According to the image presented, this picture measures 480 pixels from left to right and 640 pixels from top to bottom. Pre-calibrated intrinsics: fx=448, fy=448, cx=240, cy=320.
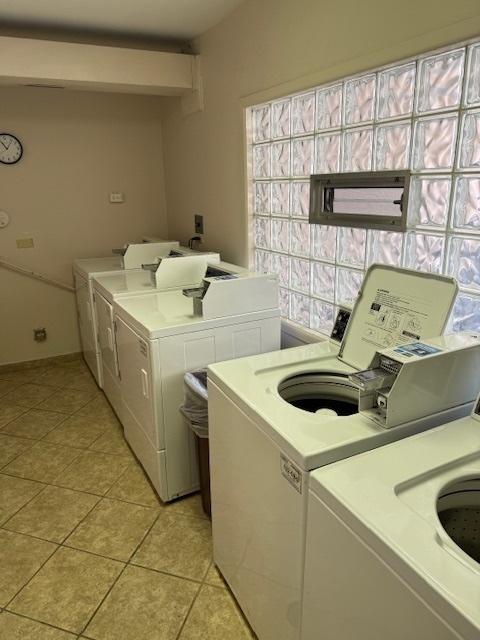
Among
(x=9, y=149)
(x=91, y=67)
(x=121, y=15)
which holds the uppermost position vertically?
(x=121, y=15)

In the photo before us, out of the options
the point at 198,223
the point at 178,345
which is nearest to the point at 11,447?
the point at 178,345

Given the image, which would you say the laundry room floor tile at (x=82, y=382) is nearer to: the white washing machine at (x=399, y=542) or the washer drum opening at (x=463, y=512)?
the white washing machine at (x=399, y=542)

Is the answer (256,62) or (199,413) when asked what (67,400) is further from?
(256,62)

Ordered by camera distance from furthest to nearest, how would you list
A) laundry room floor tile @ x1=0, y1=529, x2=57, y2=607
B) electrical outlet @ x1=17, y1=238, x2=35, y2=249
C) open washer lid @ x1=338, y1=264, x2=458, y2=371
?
electrical outlet @ x1=17, y1=238, x2=35, y2=249
laundry room floor tile @ x1=0, y1=529, x2=57, y2=607
open washer lid @ x1=338, y1=264, x2=458, y2=371

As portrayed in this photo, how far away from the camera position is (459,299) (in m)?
1.56

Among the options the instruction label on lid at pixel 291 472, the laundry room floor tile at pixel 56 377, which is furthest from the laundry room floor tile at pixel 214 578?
the laundry room floor tile at pixel 56 377

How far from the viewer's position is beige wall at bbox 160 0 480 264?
150cm

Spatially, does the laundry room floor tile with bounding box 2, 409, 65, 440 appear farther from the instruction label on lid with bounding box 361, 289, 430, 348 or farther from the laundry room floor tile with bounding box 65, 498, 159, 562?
the instruction label on lid with bounding box 361, 289, 430, 348

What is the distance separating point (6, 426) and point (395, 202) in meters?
2.70

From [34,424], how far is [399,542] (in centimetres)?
271

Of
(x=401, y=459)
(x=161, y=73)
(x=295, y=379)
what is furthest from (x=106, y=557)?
(x=161, y=73)

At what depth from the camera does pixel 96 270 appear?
10.4 ft

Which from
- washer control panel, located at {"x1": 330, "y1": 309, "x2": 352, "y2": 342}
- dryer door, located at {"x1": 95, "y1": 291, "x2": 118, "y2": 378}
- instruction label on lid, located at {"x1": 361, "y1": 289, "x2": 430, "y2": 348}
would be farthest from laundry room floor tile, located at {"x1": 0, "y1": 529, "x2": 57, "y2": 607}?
instruction label on lid, located at {"x1": 361, "y1": 289, "x2": 430, "y2": 348}

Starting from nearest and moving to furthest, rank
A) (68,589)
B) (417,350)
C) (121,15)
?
(417,350)
(68,589)
(121,15)
